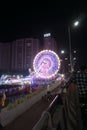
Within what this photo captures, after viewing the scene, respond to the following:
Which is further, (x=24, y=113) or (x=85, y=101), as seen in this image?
(x=24, y=113)

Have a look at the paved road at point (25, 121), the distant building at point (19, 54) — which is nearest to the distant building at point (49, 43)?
the distant building at point (19, 54)

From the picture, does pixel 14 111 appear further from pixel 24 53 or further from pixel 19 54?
pixel 19 54

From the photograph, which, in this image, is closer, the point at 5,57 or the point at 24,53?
the point at 24,53

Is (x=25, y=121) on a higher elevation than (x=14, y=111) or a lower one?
lower

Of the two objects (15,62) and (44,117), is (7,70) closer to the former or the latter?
(15,62)

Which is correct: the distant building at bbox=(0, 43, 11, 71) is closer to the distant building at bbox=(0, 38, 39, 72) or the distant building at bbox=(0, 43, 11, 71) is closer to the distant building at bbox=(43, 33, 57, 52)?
the distant building at bbox=(0, 38, 39, 72)

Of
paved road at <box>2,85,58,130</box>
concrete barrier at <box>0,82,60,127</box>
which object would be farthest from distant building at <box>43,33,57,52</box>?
paved road at <box>2,85,58,130</box>

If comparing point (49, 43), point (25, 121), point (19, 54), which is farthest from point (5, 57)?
point (25, 121)

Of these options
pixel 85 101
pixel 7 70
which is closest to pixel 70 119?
pixel 85 101

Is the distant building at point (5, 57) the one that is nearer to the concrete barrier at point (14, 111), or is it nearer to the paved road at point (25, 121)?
the concrete barrier at point (14, 111)

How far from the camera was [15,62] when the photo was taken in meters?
95.6

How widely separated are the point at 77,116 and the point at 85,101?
1.52 feet

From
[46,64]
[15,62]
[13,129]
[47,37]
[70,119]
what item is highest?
[47,37]

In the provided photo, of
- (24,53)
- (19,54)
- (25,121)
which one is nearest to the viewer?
(25,121)
